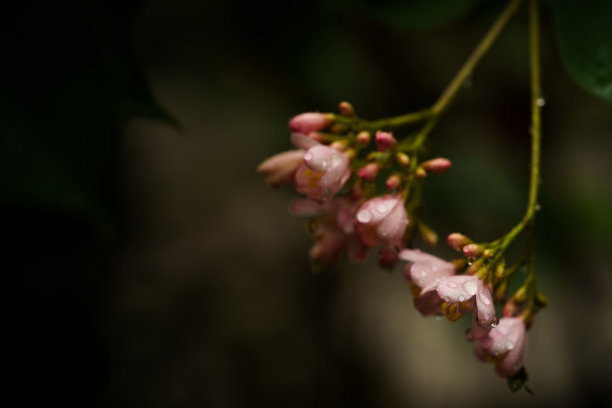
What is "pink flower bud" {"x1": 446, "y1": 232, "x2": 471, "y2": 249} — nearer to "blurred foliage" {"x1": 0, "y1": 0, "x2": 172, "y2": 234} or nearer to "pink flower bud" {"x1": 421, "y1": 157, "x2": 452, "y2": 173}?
"pink flower bud" {"x1": 421, "y1": 157, "x2": 452, "y2": 173}

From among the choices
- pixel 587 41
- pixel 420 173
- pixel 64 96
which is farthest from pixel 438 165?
pixel 64 96

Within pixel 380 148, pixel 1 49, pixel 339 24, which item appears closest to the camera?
pixel 380 148

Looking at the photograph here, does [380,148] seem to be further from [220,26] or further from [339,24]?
[220,26]

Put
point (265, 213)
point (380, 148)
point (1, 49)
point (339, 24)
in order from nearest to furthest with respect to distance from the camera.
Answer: point (380, 148) < point (1, 49) < point (339, 24) < point (265, 213)

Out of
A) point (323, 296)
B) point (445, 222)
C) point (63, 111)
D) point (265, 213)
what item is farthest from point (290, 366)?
point (63, 111)

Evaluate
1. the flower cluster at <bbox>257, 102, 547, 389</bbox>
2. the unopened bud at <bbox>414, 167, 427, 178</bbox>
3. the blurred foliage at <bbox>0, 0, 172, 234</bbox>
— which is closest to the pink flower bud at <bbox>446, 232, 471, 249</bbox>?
the flower cluster at <bbox>257, 102, 547, 389</bbox>
